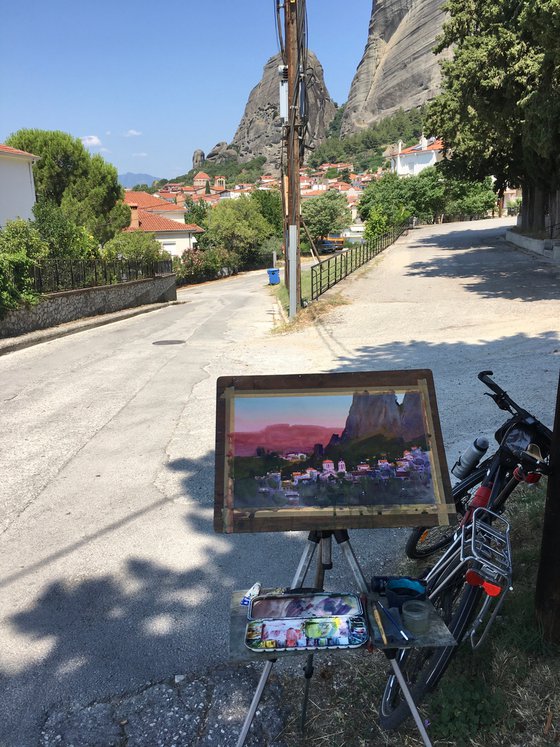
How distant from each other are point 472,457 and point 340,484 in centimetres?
108

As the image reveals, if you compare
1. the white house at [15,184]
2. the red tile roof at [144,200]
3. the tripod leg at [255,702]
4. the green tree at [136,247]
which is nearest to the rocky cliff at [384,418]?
the tripod leg at [255,702]

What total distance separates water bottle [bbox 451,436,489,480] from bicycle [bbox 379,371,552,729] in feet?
0.74

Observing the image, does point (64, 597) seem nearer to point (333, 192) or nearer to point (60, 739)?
point (60, 739)

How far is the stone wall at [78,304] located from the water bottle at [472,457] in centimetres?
1343

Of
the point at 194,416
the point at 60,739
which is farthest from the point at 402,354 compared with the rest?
the point at 60,739

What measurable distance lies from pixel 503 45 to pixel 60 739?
17725 mm

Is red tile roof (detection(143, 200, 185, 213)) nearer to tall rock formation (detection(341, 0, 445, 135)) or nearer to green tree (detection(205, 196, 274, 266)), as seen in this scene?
green tree (detection(205, 196, 274, 266))

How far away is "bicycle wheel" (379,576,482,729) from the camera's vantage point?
7.97 feet

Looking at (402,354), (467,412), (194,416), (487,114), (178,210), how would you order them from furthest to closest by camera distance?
(178,210) < (487,114) < (402,354) < (194,416) < (467,412)

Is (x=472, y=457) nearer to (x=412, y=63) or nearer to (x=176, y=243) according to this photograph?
(x=176, y=243)

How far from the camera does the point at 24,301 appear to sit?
1508 centimetres

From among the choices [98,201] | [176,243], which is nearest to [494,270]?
[98,201]

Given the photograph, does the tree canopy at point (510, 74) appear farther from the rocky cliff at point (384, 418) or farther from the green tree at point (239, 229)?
the green tree at point (239, 229)

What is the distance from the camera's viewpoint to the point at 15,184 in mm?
30922
